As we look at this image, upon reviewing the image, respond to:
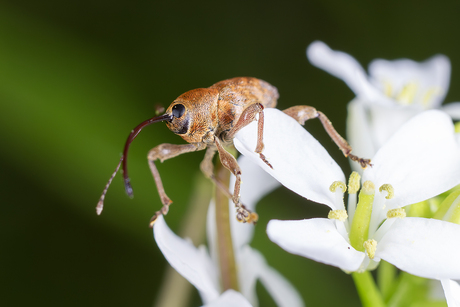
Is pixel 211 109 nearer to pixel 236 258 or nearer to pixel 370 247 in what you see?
pixel 236 258

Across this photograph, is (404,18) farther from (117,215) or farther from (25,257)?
(25,257)

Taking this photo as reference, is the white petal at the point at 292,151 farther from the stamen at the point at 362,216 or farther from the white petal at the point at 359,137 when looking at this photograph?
the white petal at the point at 359,137

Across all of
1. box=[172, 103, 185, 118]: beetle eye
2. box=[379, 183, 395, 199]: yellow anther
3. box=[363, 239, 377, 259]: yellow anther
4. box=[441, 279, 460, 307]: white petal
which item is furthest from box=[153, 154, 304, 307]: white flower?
box=[441, 279, 460, 307]: white petal

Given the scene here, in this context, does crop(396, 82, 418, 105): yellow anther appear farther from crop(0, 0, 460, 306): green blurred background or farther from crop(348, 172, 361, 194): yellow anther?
crop(348, 172, 361, 194): yellow anther

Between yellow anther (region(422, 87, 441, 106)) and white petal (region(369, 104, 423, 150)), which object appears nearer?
white petal (region(369, 104, 423, 150))

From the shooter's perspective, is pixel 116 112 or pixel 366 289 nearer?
pixel 366 289

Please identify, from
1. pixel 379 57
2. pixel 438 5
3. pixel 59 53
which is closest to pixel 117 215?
pixel 59 53

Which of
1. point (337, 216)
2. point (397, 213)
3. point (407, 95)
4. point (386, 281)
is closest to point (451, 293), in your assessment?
point (397, 213)
